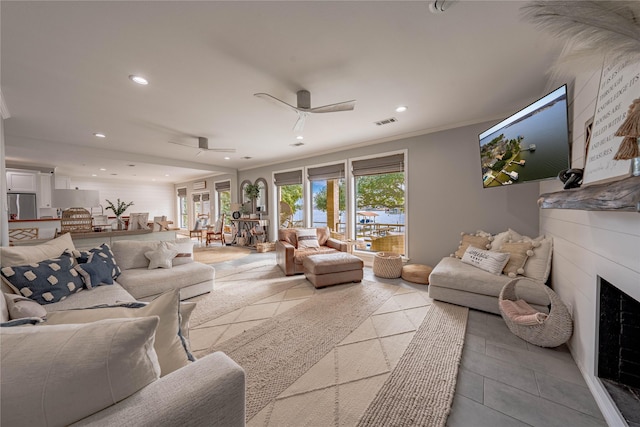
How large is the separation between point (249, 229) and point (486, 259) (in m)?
5.63

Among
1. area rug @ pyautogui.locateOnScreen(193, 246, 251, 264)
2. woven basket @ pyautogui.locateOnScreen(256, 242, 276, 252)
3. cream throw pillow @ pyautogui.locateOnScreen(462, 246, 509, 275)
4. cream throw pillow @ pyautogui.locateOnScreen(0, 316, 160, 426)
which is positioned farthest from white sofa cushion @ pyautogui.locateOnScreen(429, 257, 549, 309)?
area rug @ pyautogui.locateOnScreen(193, 246, 251, 264)

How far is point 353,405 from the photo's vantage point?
55.0 inches

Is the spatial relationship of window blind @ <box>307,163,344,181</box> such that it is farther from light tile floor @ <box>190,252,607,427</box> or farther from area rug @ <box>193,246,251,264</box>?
light tile floor @ <box>190,252,607,427</box>

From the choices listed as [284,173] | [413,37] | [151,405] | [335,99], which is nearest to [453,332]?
[151,405]

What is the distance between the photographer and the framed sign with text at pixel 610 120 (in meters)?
1.09

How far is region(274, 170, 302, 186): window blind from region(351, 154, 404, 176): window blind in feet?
5.21

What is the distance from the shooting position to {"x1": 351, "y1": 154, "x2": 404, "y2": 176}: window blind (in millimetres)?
4105

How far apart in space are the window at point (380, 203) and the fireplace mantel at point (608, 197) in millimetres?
2723

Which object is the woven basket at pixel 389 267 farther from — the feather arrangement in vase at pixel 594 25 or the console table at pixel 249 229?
the console table at pixel 249 229

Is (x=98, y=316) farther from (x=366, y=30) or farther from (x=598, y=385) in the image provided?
(x=598, y=385)

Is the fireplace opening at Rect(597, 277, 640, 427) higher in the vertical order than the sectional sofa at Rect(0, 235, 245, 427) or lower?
lower

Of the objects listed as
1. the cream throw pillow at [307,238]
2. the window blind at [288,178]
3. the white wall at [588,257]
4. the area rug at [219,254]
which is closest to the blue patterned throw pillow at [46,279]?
the cream throw pillow at [307,238]

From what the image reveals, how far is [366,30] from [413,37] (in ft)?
1.22

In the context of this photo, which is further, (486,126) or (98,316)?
(486,126)
